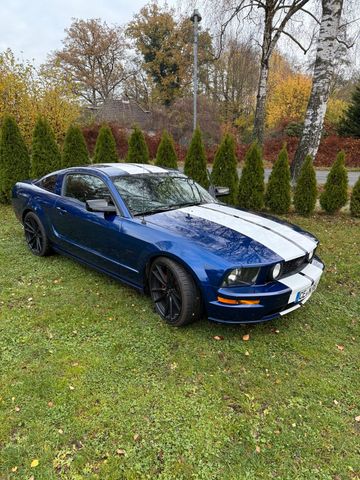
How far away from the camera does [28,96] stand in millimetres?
12422

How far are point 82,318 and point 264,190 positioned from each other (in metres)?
5.04

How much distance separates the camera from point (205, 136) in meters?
23.1

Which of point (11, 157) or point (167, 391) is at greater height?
point (11, 157)

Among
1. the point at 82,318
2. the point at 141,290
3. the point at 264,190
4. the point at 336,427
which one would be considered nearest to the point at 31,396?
the point at 82,318

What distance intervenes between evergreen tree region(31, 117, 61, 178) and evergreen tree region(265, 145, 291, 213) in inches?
191

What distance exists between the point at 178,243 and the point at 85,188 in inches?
63.1

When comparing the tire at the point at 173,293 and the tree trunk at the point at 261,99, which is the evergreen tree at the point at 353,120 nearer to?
the tree trunk at the point at 261,99

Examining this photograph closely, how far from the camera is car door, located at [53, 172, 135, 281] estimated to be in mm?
3379

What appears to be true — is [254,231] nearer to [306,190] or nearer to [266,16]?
[306,190]

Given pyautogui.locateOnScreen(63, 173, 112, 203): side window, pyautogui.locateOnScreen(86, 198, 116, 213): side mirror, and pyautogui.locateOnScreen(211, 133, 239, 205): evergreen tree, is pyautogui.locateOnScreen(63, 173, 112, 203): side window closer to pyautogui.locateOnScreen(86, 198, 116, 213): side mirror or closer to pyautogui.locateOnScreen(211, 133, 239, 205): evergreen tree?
pyautogui.locateOnScreen(86, 198, 116, 213): side mirror

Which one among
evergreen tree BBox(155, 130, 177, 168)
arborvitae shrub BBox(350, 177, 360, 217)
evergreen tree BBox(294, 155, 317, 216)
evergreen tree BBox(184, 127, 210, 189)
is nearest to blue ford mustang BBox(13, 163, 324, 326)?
evergreen tree BBox(184, 127, 210, 189)

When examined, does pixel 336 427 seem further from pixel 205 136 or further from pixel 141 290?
pixel 205 136

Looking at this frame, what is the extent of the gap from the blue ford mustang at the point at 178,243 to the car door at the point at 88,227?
0.5 inches

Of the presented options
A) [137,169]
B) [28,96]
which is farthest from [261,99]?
[137,169]
